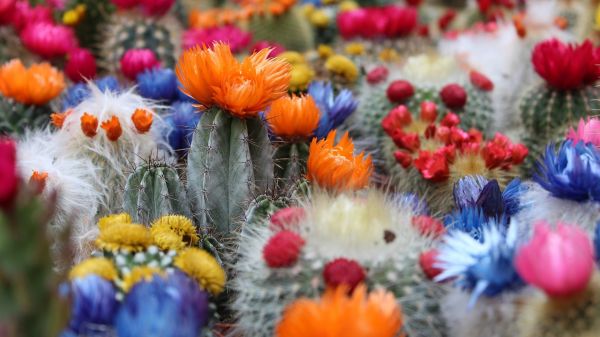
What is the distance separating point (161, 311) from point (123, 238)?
0.32 meters

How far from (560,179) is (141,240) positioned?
3.18ft

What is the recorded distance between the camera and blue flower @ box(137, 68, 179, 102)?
2.48 m

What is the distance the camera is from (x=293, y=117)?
193cm

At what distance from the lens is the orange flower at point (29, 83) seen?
2.33 metres

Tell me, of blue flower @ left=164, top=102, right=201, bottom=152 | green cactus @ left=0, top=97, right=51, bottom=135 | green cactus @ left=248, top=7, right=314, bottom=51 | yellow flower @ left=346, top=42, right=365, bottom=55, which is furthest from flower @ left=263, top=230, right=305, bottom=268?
green cactus @ left=248, top=7, right=314, bottom=51

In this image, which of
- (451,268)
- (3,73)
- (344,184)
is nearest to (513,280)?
(451,268)

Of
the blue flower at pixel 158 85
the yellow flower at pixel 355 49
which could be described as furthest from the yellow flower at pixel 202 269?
the yellow flower at pixel 355 49

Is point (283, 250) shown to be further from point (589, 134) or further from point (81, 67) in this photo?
point (81, 67)

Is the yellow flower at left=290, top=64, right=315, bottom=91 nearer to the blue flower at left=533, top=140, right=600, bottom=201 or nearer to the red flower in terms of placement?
the blue flower at left=533, top=140, right=600, bottom=201

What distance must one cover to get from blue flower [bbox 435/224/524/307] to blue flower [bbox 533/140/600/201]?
0.21 m

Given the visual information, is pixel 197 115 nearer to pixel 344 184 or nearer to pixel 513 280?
pixel 344 184

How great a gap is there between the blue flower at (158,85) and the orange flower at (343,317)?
142 cm

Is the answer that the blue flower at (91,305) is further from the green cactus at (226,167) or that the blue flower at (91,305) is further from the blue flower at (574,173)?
the blue flower at (574,173)

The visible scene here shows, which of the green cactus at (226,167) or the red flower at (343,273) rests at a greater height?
the green cactus at (226,167)
